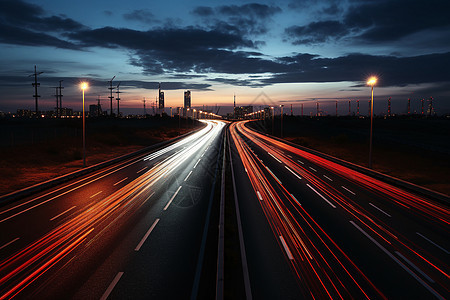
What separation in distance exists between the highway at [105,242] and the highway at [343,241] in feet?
7.95

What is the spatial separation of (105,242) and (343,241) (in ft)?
31.5

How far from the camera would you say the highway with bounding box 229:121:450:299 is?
9211 millimetres

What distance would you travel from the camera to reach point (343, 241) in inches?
494

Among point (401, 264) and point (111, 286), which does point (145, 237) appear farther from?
point (401, 264)

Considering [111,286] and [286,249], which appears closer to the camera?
[111,286]

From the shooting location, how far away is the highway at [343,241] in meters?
9.21

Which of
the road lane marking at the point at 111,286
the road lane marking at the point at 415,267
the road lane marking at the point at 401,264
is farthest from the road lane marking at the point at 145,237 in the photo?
the road lane marking at the point at 415,267

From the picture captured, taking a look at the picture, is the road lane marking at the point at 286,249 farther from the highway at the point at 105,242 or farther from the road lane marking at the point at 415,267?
the road lane marking at the point at 415,267

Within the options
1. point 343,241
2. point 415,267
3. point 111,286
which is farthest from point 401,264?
point 111,286

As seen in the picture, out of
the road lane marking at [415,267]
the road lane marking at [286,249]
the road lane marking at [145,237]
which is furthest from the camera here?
the road lane marking at [145,237]

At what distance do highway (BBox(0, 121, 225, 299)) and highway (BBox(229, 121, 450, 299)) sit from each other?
2424 millimetres

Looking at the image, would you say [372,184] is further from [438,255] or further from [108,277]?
[108,277]

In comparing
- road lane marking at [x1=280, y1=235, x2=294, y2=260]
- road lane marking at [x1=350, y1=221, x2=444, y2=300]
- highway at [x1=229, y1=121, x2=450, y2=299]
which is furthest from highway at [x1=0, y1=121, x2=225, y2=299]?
road lane marking at [x1=350, y1=221, x2=444, y2=300]

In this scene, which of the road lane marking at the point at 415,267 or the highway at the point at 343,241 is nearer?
the highway at the point at 343,241
